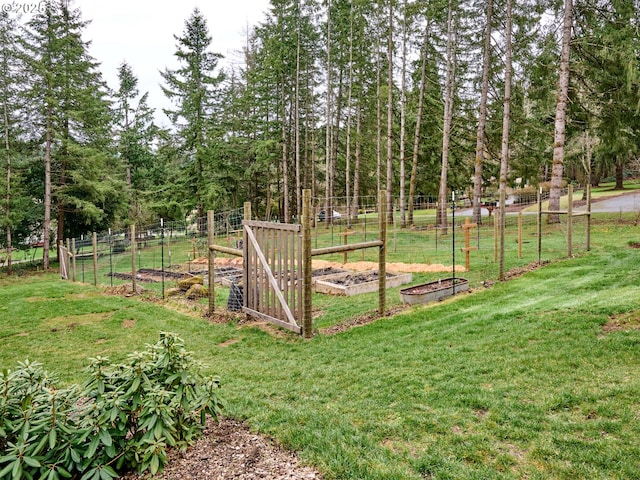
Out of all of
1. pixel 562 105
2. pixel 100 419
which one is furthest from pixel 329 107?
pixel 100 419

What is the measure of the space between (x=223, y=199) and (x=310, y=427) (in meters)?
25.1

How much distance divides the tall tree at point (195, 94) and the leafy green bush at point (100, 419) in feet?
73.6

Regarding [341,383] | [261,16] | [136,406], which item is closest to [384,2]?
[261,16]

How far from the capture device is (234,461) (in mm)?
2582

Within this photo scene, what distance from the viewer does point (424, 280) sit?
9336mm

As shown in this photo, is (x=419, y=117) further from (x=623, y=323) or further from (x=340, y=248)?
(x=623, y=323)

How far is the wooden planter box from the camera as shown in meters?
7.23

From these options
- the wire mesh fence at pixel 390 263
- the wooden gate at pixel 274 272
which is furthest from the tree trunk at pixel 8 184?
the wooden gate at pixel 274 272

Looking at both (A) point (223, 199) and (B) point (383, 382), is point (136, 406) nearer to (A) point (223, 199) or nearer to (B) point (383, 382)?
(B) point (383, 382)

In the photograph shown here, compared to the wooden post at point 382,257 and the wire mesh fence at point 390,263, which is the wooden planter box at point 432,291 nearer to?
the wire mesh fence at point 390,263

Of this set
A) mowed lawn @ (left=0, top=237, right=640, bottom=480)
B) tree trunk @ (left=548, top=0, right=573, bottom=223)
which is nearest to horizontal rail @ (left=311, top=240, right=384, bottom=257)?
mowed lawn @ (left=0, top=237, right=640, bottom=480)

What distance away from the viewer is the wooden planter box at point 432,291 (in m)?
7.23

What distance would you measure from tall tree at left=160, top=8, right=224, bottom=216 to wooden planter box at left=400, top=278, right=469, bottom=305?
1884 centimetres

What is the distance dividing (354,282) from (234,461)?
22.9ft
